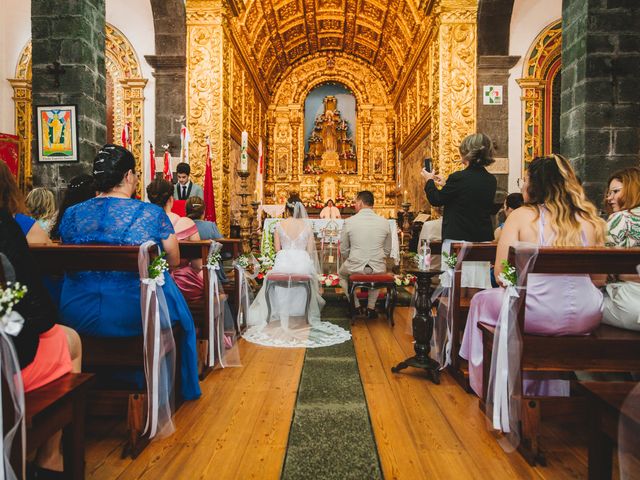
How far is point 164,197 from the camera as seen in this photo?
11.6 feet

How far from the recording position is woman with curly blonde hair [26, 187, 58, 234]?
3.51 m

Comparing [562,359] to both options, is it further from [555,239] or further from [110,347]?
[110,347]

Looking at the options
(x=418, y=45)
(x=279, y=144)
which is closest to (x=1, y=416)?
(x=418, y=45)

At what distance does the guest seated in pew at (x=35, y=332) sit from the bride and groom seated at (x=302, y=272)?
2.61 metres

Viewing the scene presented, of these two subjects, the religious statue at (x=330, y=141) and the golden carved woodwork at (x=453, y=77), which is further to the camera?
the religious statue at (x=330, y=141)

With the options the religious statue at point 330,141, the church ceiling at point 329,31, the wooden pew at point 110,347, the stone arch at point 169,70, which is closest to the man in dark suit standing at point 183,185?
the stone arch at point 169,70

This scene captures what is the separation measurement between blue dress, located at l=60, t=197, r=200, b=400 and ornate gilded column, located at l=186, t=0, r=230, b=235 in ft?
20.3

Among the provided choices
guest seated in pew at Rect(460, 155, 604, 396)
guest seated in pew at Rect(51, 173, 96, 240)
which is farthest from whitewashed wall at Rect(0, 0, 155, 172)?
guest seated in pew at Rect(460, 155, 604, 396)

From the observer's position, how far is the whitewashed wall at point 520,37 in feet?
30.0

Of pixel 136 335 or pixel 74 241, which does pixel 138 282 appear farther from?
pixel 74 241

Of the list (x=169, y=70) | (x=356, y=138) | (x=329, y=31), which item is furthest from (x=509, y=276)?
(x=356, y=138)

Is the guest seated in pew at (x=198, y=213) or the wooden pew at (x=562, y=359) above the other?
the guest seated in pew at (x=198, y=213)

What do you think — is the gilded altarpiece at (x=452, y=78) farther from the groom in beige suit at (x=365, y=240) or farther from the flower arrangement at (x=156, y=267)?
the flower arrangement at (x=156, y=267)

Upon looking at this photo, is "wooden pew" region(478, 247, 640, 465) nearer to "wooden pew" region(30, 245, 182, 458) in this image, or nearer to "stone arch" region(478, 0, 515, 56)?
"wooden pew" region(30, 245, 182, 458)
